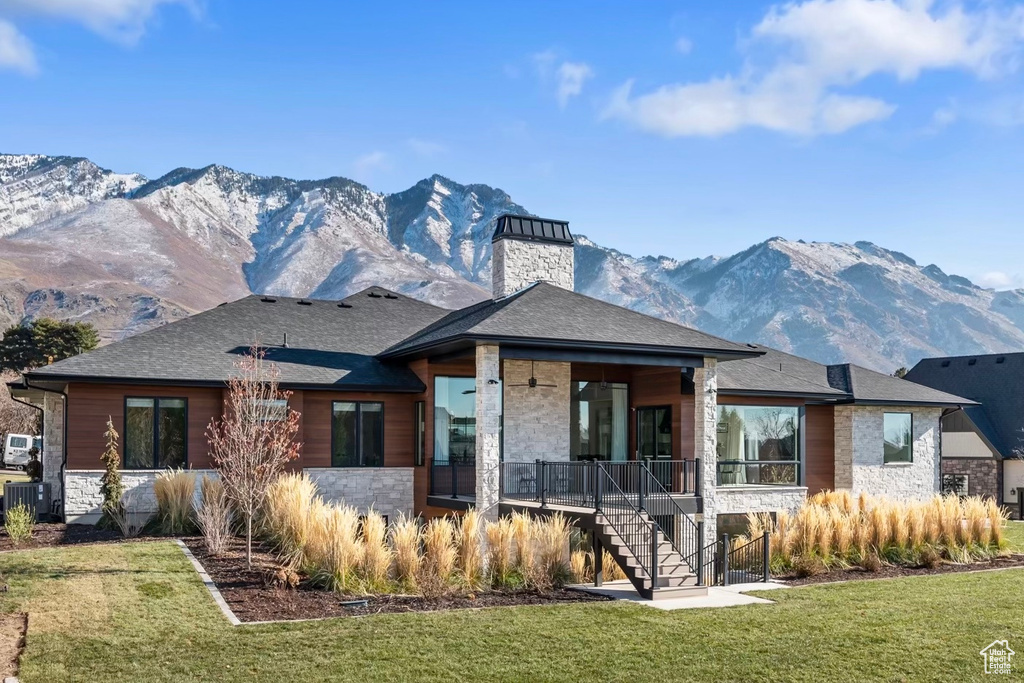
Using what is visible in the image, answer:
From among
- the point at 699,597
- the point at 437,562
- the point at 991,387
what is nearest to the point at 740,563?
the point at 699,597

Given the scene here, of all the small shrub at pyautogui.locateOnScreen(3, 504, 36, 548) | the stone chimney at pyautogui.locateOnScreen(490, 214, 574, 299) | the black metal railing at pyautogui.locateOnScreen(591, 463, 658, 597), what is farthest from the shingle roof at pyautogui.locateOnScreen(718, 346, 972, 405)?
the small shrub at pyautogui.locateOnScreen(3, 504, 36, 548)

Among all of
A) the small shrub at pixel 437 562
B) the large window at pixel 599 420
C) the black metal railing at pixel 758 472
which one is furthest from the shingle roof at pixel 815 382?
the small shrub at pixel 437 562

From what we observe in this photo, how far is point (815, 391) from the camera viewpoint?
2444 centimetres

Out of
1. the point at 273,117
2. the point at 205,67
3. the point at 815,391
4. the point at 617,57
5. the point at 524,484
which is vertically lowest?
the point at 524,484

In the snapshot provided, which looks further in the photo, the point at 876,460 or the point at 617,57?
the point at 876,460

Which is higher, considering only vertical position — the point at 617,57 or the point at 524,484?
the point at 617,57

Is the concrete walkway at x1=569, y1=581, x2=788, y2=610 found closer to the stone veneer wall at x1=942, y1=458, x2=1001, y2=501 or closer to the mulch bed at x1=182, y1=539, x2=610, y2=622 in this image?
the mulch bed at x1=182, y1=539, x2=610, y2=622

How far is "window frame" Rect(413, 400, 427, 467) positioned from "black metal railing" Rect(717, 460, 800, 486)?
715cm

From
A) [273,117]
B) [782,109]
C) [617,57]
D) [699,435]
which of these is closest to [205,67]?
[617,57]

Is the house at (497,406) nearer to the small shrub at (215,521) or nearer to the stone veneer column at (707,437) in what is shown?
the stone veneer column at (707,437)

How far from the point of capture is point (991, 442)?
33.8m

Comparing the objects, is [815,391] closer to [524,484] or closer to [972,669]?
[524,484]

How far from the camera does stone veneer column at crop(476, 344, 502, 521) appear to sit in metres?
17.9

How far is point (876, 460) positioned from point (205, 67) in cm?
3056
